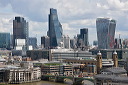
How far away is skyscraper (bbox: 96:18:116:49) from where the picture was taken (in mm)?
160288

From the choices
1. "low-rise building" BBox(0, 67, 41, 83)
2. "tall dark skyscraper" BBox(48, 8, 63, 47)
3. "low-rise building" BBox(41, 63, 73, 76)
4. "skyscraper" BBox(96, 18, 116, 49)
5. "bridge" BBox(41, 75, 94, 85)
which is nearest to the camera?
"bridge" BBox(41, 75, 94, 85)

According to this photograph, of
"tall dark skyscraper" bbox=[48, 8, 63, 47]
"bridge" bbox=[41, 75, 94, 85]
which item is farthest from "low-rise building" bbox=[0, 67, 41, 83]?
"tall dark skyscraper" bbox=[48, 8, 63, 47]

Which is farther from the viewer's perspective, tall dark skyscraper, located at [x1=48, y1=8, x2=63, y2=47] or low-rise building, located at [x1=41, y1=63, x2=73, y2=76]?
tall dark skyscraper, located at [x1=48, y1=8, x2=63, y2=47]

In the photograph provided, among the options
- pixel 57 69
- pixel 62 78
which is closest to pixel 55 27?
pixel 57 69

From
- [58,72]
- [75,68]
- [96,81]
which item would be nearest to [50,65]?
[58,72]

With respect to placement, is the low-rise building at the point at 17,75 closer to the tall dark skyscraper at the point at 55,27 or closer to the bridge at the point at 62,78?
the bridge at the point at 62,78

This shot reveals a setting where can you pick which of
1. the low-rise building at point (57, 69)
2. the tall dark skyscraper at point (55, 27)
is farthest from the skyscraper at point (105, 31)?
the low-rise building at point (57, 69)

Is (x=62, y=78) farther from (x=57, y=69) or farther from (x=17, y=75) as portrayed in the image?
(x=57, y=69)

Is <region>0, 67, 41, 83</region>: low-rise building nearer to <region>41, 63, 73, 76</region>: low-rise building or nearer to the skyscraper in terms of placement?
<region>41, 63, 73, 76</region>: low-rise building

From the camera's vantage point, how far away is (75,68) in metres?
99.2

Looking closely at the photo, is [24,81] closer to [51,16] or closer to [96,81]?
[96,81]

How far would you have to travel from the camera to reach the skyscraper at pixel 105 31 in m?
160

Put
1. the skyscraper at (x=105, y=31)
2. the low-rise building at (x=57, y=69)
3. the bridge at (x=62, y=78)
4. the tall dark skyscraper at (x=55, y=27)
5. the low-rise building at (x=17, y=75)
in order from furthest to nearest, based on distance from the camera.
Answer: the tall dark skyscraper at (x=55, y=27)
the skyscraper at (x=105, y=31)
the low-rise building at (x=57, y=69)
the low-rise building at (x=17, y=75)
the bridge at (x=62, y=78)

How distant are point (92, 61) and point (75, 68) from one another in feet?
20.9
